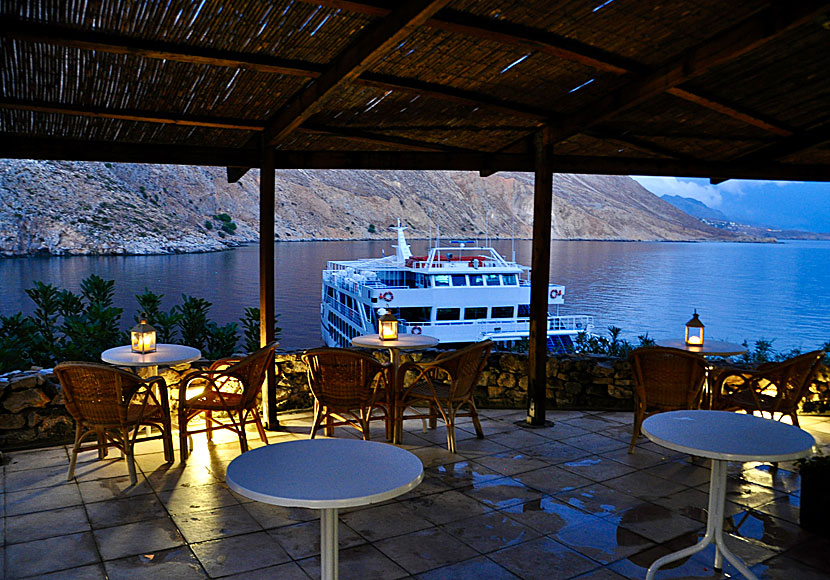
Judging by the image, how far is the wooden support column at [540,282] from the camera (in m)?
4.65

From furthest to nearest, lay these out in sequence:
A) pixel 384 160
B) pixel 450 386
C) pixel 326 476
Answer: pixel 384 160, pixel 450 386, pixel 326 476

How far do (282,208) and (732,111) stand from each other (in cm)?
5859

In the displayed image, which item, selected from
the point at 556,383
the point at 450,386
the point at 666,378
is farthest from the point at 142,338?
the point at 666,378

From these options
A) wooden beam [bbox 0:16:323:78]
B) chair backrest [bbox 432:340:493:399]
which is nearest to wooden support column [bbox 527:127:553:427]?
chair backrest [bbox 432:340:493:399]

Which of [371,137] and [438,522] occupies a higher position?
[371,137]

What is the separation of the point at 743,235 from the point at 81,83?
118087 millimetres

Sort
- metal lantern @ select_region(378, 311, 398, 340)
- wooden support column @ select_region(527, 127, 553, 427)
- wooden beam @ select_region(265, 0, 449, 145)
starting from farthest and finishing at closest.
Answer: wooden support column @ select_region(527, 127, 553, 427) → metal lantern @ select_region(378, 311, 398, 340) → wooden beam @ select_region(265, 0, 449, 145)

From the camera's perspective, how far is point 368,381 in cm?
391

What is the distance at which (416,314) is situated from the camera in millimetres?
15633

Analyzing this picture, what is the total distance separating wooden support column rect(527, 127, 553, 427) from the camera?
465 centimetres

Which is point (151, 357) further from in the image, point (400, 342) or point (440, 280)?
point (440, 280)

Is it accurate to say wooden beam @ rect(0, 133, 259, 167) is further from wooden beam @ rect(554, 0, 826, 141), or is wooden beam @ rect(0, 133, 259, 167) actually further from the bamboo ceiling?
wooden beam @ rect(554, 0, 826, 141)

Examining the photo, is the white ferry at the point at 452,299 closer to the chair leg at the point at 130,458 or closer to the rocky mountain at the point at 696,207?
the chair leg at the point at 130,458

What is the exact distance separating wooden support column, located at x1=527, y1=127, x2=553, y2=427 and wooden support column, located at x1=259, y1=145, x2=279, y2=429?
1.93m
